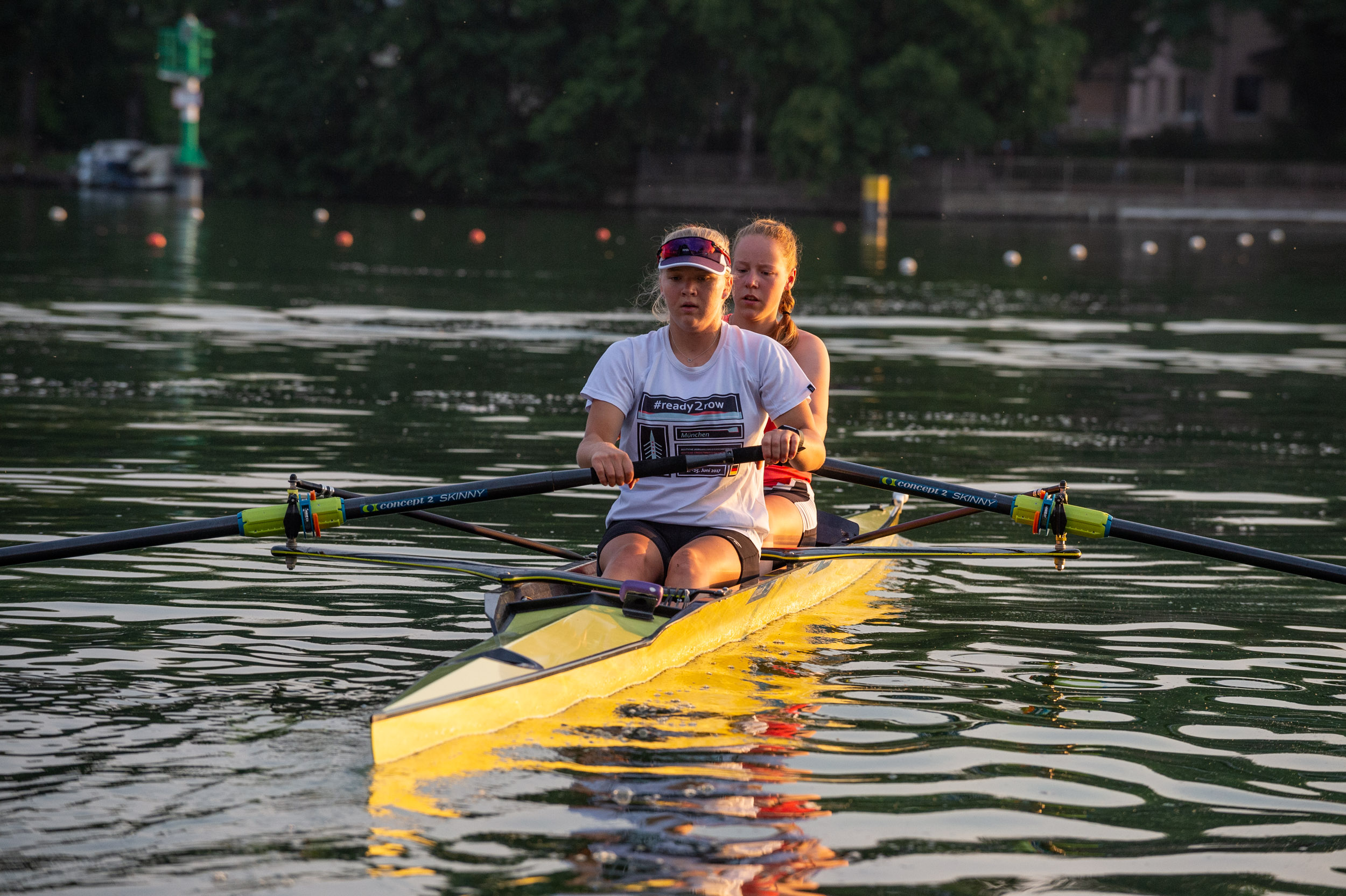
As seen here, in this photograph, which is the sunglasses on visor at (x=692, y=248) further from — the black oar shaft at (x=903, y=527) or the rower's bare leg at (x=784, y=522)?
the black oar shaft at (x=903, y=527)

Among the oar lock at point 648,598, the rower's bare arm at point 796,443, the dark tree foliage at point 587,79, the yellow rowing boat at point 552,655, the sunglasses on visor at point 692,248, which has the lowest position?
the yellow rowing boat at point 552,655

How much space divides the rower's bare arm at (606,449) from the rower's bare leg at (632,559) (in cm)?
29

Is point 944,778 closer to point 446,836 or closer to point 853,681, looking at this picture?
point 853,681

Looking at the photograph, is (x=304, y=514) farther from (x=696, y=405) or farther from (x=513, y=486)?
(x=696, y=405)

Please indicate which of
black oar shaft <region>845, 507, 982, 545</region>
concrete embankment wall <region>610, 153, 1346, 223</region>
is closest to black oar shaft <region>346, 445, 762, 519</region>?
black oar shaft <region>845, 507, 982, 545</region>

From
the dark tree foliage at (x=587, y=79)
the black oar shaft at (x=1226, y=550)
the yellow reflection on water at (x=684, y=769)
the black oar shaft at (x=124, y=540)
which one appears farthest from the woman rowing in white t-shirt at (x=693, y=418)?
the dark tree foliage at (x=587, y=79)

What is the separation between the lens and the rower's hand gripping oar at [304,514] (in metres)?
6.96

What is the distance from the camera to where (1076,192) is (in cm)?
5725

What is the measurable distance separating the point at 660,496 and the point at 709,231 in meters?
1.06

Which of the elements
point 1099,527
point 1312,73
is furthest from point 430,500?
point 1312,73

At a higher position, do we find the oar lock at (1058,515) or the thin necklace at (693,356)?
the thin necklace at (693,356)

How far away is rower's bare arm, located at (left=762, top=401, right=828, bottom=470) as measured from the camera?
6777 mm

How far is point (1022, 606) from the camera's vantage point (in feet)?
27.8

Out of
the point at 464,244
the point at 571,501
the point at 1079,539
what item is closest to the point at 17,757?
the point at 571,501
